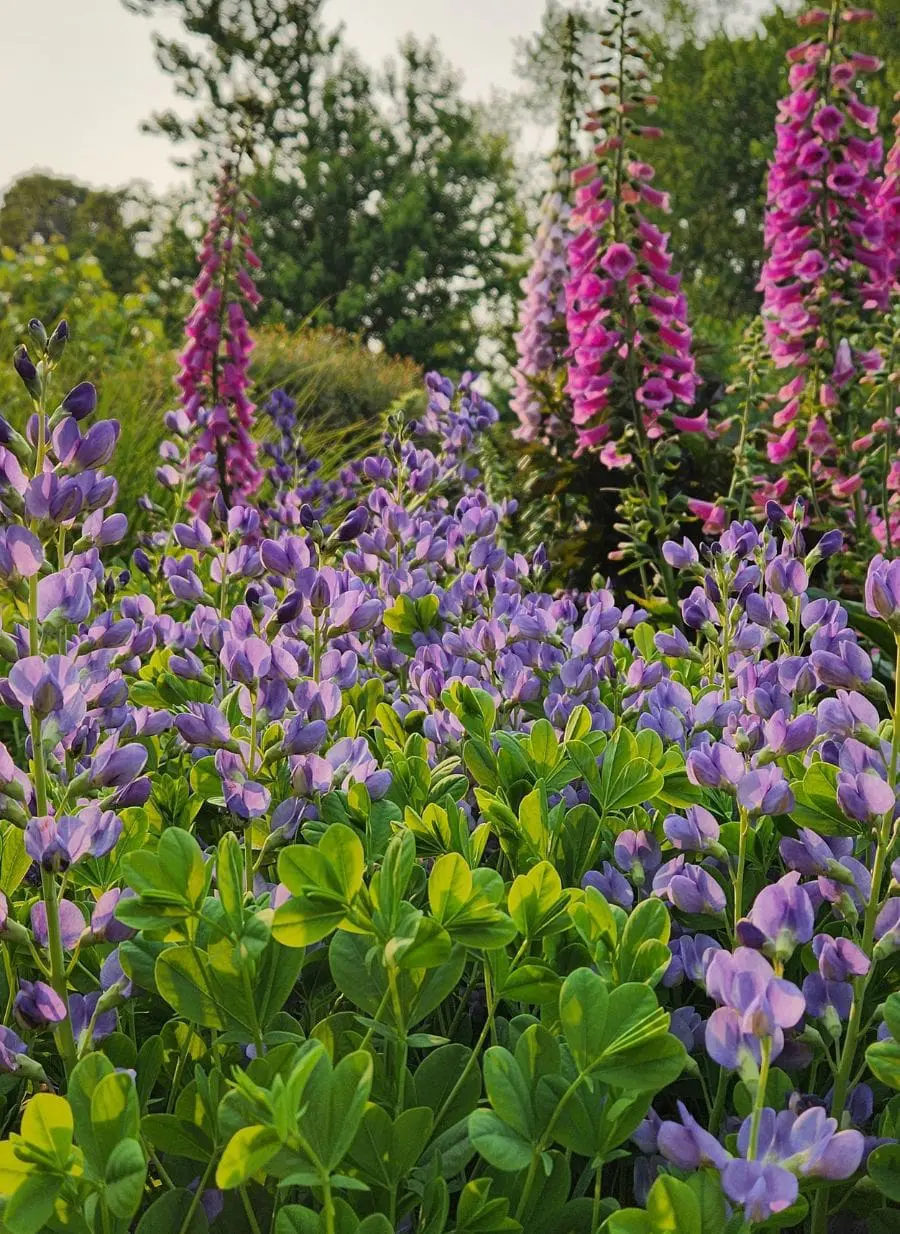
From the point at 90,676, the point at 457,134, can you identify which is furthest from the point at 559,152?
the point at 457,134

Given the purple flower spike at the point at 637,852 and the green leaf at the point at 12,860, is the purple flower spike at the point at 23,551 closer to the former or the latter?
the green leaf at the point at 12,860

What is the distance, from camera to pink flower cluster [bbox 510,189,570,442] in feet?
16.2

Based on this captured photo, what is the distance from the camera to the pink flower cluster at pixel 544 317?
495 centimetres

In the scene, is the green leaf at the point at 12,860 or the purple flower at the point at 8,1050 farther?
the green leaf at the point at 12,860

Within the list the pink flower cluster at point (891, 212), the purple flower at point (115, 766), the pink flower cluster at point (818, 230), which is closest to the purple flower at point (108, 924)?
the purple flower at point (115, 766)

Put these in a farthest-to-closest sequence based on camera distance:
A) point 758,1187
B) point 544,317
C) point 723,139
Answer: point 723,139 → point 544,317 → point 758,1187

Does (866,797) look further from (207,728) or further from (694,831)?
(207,728)

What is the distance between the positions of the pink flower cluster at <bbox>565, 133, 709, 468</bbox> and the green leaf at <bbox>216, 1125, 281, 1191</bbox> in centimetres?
334

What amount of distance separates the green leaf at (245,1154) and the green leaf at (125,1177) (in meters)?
0.08

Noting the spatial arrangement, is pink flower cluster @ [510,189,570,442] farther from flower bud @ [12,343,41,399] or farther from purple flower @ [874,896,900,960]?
purple flower @ [874,896,900,960]

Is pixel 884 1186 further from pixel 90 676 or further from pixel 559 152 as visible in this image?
pixel 559 152

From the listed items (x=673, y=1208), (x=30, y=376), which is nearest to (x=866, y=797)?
(x=673, y=1208)

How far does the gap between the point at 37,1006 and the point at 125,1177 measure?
0.57 ft

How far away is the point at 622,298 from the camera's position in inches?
153
